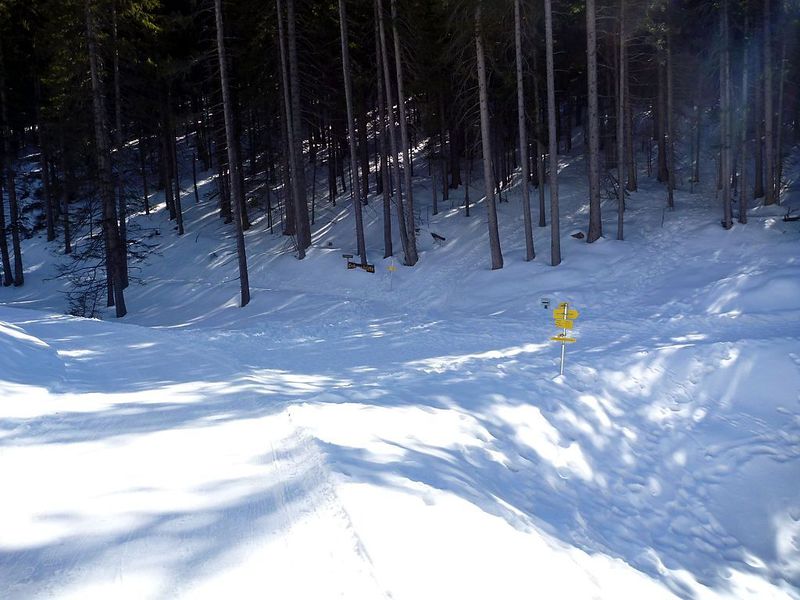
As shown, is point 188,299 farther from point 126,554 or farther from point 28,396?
point 126,554

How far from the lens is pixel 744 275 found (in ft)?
47.7

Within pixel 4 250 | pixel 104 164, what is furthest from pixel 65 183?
pixel 4 250

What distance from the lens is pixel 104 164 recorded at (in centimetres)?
1800

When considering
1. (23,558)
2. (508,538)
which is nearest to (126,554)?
(23,558)

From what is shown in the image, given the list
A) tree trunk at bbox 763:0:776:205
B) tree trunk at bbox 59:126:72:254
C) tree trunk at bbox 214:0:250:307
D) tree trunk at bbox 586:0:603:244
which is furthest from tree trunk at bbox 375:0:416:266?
tree trunk at bbox 763:0:776:205

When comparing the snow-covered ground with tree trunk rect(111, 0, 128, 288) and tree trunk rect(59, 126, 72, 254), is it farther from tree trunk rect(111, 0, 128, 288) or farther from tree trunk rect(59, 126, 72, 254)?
tree trunk rect(59, 126, 72, 254)

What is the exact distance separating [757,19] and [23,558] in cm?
2801

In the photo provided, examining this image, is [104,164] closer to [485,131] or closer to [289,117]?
[289,117]

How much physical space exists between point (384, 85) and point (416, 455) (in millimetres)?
21871

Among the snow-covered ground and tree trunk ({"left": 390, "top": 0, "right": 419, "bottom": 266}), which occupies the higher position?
tree trunk ({"left": 390, "top": 0, "right": 419, "bottom": 266})

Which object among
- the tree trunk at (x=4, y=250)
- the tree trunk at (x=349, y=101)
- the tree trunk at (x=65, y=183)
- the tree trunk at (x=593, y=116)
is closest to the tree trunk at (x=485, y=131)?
the tree trunk at (x=593, y=116)

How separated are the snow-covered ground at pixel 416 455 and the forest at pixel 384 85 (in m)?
8.25

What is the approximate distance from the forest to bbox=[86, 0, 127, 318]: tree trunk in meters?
0.07

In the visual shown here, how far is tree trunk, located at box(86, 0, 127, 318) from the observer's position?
17.0 metres
